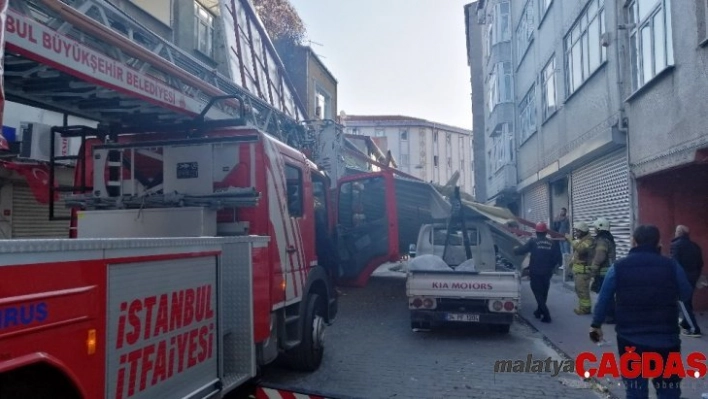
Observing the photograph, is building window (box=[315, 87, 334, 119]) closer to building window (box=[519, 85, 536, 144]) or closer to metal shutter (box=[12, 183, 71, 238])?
building window (box=[519, 85, 536, 144])

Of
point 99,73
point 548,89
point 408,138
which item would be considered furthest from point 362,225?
point 408,138

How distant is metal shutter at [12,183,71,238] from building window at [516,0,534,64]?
55.7 ft

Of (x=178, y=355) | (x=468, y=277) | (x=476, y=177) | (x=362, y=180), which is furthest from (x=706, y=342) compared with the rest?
(x=476, y=177)

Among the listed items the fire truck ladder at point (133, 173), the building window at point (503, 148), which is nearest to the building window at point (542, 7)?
the building window at point (503, 148)

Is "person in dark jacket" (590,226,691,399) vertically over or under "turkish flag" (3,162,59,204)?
under

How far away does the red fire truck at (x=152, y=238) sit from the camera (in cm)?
249

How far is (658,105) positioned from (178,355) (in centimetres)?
909

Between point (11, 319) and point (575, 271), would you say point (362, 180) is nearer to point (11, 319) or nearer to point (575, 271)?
point (575, 271)

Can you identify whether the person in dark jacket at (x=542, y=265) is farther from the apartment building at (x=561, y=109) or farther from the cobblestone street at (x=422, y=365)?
the apartment building at (x=561, y=109)

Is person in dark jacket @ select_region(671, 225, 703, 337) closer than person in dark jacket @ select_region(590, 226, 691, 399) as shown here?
No

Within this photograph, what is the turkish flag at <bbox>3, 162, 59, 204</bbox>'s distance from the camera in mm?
6152

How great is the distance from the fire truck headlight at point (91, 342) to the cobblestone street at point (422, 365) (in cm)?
193

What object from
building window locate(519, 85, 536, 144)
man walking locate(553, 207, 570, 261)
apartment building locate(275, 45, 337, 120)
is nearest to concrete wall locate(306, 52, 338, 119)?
apartment building locate(275, 45, 337, 120)

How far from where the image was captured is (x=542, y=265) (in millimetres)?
9781
